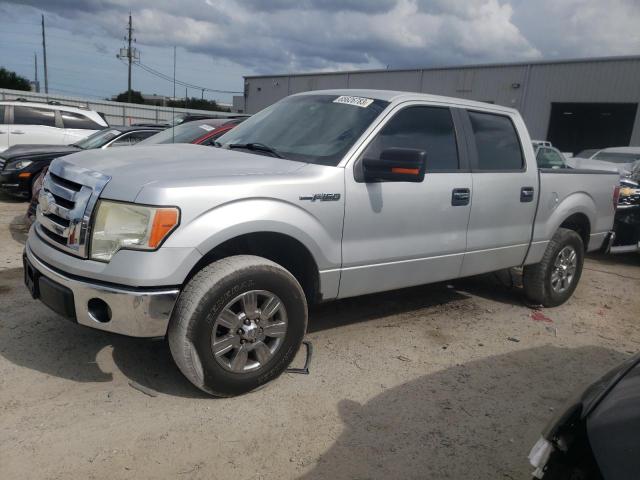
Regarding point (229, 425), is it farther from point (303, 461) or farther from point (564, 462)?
point (564, 462)

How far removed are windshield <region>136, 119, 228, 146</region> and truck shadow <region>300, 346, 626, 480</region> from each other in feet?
16.4

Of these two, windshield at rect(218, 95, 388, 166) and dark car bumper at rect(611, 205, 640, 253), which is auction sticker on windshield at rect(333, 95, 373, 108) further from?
dark car bumper at rect(611, 205, 640, 253)

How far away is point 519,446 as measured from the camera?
3.02 meters

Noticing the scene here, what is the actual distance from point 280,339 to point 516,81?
1121 inches

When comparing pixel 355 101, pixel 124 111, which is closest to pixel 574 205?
pixel 355 101

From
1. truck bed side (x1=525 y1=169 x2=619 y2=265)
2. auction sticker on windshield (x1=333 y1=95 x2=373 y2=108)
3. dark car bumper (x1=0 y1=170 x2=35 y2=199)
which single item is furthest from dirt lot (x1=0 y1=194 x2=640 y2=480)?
dark car bumper (x1=0 y1=170 x2=35 y2=199)

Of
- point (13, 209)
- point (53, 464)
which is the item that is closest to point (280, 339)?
point (53, 464)

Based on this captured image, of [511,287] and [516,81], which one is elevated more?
[516,81]

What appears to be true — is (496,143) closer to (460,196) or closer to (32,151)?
(460,196)

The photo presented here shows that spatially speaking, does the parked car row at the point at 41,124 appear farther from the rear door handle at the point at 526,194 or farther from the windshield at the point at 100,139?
the rear door handle at the point at 526,194

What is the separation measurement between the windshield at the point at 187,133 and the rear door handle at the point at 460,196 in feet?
14.0

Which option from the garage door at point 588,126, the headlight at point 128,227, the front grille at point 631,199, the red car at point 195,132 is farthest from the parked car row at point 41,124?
the garage door at point 588,126

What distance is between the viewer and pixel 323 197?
3430 mm

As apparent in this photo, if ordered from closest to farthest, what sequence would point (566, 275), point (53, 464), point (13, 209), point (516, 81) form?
point (53, 464), point (566, 275), point (13, 209), point (516, 81)
